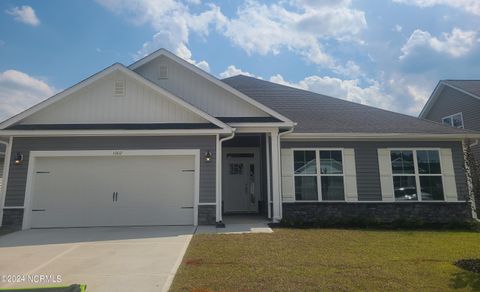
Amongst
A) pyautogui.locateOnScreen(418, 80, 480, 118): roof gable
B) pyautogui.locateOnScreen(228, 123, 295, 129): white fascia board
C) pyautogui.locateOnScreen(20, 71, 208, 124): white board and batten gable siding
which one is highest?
pyautogui.locateOnScreen(418, 80, 480, 118): roof gable

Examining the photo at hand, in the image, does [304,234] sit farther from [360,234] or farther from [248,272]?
[248,272]

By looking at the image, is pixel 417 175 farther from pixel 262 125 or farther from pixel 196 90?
pixel 196 90

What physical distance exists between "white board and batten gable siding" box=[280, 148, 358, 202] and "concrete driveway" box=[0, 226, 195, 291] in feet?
12.0

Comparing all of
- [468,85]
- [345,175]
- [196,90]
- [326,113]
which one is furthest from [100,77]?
[468,85]

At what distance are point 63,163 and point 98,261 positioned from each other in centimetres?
517

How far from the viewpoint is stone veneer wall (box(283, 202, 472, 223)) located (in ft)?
35.3

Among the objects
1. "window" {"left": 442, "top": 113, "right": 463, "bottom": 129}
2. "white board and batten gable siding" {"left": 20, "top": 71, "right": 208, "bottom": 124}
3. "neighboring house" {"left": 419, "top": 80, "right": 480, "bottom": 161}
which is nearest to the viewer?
"white board and batten gable siding" {"left": 20, "top": 71, "right": 208, "bottom": 124}

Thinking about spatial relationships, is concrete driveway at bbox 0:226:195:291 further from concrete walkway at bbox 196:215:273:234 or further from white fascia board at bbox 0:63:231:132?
white fascia board at bbox 0:63:231:132

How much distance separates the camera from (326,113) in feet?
42.8

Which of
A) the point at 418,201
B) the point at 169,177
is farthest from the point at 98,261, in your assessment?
the point at 418,201

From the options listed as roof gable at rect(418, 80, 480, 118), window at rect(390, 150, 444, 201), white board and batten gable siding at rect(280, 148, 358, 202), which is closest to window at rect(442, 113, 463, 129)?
roof gable at rect(418, 80, 480, 118)

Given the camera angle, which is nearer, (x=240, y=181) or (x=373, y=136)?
(x=373, y=136)

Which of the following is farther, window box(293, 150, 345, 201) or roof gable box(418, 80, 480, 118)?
roof gable box(418, 80, 480, 118)

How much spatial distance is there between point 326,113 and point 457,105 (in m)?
9.14
